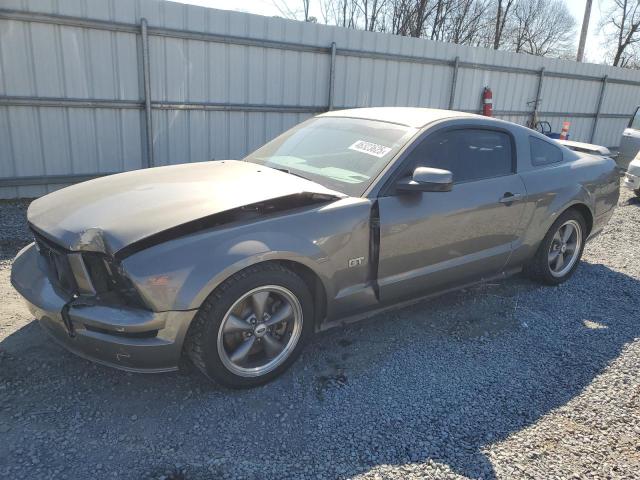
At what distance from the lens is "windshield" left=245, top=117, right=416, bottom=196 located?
3396 mm

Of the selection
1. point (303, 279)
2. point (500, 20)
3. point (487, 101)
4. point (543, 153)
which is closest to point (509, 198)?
point (543, 153)

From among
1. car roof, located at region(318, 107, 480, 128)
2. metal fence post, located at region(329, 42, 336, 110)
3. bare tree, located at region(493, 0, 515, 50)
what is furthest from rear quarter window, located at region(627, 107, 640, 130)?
bare tree, located at region(493, 0, 515, 50)

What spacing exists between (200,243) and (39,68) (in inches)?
210

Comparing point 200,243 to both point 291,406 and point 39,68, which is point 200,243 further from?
point 39,68

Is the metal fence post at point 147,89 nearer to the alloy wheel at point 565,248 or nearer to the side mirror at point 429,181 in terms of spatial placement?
the side mirror at point 429,181

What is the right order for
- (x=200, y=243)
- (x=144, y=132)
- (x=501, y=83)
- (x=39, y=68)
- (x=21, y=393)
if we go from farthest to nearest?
(x=501, y=83), (x=144, y=132), (x=39, y=68), (x=21, y=393), (x=200, y=243)

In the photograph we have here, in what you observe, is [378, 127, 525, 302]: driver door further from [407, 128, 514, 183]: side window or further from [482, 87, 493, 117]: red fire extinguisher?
[482, 87, 493, 117]: red fire extinguisher

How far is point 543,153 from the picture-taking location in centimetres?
440

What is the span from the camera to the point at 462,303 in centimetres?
425

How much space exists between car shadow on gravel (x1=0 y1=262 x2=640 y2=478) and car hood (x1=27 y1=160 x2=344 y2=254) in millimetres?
849

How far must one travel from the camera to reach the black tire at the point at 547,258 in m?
4.49

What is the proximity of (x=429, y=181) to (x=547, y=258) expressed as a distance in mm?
1993

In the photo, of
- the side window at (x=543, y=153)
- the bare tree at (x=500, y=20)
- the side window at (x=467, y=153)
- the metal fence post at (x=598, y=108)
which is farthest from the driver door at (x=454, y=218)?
the bare tree at (x=500, y=20)

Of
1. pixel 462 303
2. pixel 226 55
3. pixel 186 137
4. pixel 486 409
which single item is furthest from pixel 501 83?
pixel 486 409
